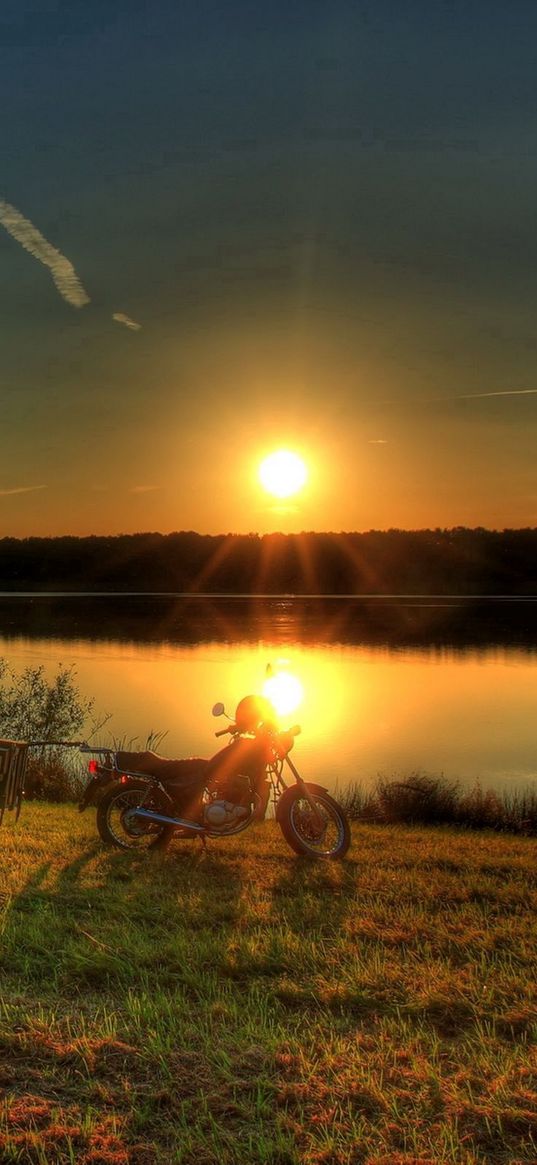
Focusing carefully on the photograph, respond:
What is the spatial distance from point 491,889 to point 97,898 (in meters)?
3.61

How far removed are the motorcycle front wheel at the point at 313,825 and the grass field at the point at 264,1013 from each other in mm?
316

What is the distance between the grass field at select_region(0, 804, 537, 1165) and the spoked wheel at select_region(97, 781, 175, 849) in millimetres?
495

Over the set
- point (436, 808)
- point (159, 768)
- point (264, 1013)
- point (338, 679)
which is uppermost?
point (338, 679)

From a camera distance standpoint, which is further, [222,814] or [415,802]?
[415,802]

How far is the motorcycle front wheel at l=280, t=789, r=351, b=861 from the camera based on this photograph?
9.81m

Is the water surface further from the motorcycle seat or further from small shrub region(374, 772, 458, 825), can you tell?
the motorcycle seat

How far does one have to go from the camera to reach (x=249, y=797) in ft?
32.8

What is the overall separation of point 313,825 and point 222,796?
0.99 metres

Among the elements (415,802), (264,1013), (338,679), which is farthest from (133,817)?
(338,679)

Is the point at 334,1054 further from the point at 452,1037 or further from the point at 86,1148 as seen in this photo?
the point at 86,1148

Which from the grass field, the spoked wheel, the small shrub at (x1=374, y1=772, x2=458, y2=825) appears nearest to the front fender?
the grass field

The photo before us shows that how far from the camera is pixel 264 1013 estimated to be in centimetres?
577

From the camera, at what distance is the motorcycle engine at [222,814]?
987 centimetres

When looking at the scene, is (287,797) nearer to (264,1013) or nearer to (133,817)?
(133,817)
